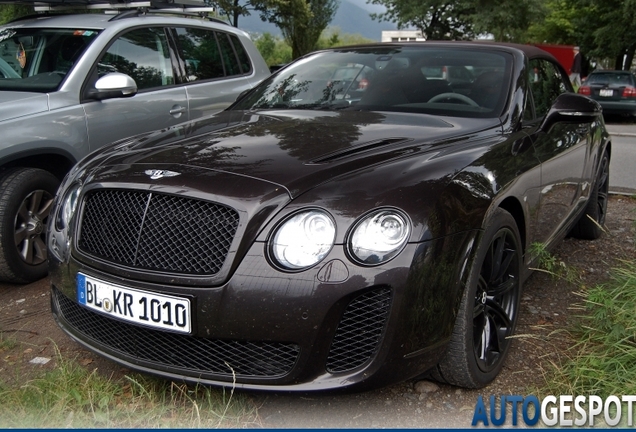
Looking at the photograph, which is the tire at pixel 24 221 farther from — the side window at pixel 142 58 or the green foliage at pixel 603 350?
the green foliage at pixel 603 350

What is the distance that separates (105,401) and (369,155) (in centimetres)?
140

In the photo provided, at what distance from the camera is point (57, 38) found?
4.92 m

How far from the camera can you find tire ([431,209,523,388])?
257 cm

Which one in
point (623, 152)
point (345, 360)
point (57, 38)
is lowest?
point (623, 152)

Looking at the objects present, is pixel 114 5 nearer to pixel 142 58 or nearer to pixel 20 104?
pixel 142 58

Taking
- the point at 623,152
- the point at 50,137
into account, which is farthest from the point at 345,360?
the point at 623,152

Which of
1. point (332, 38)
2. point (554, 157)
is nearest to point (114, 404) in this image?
point (554, 157)

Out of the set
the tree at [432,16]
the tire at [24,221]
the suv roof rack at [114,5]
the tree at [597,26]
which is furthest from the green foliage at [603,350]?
the tree at [432,16]

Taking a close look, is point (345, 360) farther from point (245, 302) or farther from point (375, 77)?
point (375, 77)

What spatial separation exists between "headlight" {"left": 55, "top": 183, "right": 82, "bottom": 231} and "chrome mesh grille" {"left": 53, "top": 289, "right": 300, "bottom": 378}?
47cm

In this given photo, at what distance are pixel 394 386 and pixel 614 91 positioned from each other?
657 inches

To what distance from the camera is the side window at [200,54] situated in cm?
564

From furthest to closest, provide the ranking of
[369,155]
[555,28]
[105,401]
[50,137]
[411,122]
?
[555,28]
[50,137]
[411,122]
[369,155]
[105,401]

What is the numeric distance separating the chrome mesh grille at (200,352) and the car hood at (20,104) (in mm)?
1892
